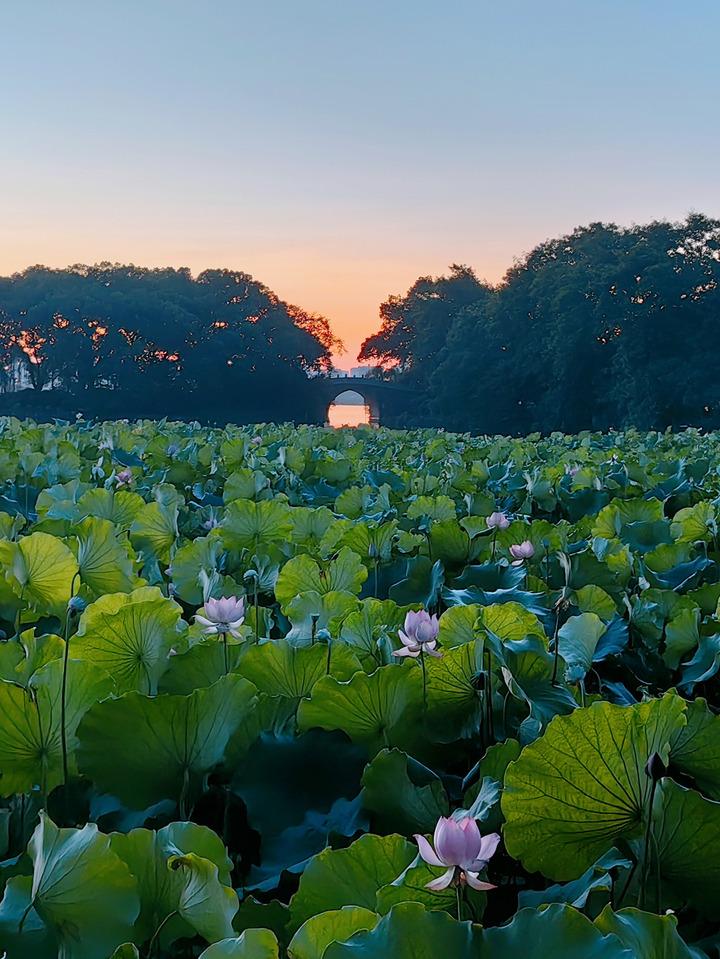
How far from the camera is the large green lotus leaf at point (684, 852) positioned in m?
0.58

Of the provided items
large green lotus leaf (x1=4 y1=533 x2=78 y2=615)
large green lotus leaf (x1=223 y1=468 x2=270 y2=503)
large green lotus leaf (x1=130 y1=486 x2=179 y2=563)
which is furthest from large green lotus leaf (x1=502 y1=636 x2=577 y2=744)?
large green lotus leaf (x1=223 y1=468 x2=270 y2=503)

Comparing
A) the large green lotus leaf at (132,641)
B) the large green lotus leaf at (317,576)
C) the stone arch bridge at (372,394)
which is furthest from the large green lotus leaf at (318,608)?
the stone arch bridge at (372,394)

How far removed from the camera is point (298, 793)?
2.64 ft

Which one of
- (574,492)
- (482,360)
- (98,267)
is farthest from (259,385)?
(574,492)

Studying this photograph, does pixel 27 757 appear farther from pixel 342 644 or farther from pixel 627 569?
pixel 627 569

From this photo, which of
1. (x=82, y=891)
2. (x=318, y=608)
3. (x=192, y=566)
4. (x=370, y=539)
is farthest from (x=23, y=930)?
(x=370, y=539)

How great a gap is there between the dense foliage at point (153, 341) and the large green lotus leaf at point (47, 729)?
4741 centimetres

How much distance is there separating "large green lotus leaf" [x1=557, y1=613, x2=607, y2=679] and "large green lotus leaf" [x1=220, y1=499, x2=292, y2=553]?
36.0 inches

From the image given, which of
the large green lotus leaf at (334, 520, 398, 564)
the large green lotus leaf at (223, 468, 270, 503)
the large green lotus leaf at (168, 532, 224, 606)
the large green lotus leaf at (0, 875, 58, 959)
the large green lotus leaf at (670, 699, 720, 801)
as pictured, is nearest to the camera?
the large green lotus leaf at (0, 875, 58, 959)

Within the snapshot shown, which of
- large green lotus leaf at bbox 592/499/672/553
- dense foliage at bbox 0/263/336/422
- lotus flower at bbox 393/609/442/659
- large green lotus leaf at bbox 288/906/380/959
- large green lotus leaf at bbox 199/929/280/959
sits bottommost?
large green lotus leaf at bbox 592/499/672/553

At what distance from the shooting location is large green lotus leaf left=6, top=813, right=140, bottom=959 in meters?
0.53

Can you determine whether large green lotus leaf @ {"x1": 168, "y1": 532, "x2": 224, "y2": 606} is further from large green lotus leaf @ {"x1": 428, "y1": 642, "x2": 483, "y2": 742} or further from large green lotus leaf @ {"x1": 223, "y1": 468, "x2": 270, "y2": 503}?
large green lotus leaf @ {"x1": 223, "y1": 468, "x2": 270, "y2": 503}

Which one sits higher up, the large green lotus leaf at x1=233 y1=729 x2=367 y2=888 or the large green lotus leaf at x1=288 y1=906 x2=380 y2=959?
the large green lotus leaf at x1=288 y1=906 x2=380 y2=959

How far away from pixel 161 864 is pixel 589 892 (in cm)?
28
